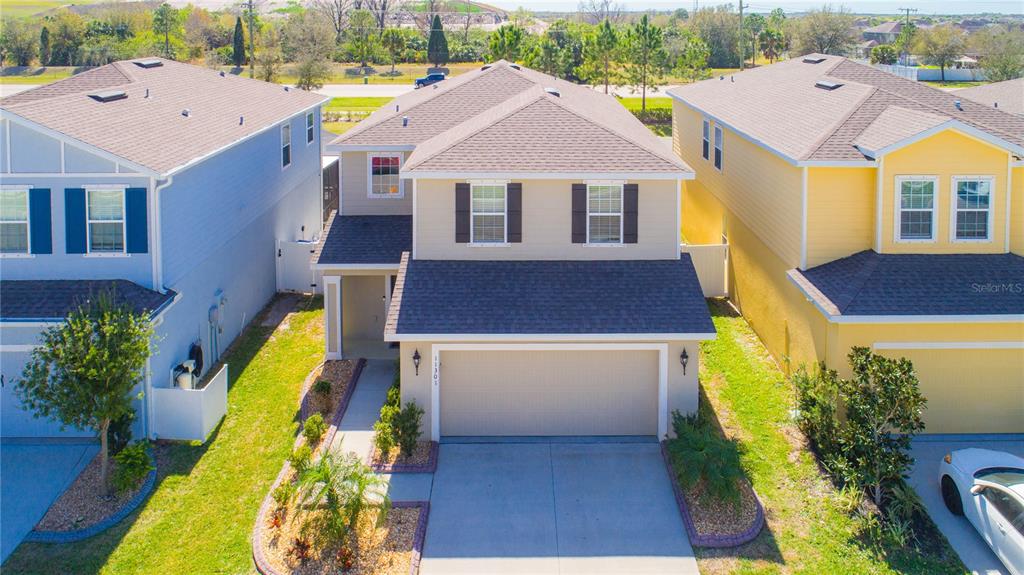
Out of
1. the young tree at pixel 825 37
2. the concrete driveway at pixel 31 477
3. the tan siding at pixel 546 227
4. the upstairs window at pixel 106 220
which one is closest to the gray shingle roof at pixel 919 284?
the tan siding at pixel 546 227

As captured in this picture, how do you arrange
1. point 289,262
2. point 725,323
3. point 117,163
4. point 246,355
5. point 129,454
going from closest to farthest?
1. point 129,454
2. point 117,163
3. point 246,355
4. point 725,323
5. point 289,262

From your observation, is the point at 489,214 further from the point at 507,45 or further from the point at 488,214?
the point at 507,45

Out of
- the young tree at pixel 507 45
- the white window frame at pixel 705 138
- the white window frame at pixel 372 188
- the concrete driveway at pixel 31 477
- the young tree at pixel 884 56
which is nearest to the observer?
the concrete driveway at pixel 31 477

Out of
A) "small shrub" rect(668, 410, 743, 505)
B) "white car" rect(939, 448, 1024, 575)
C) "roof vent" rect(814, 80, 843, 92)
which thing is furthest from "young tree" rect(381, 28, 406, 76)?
"white car" rect(939, 448, 1024, 575)

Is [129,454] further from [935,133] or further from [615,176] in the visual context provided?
[935,133]

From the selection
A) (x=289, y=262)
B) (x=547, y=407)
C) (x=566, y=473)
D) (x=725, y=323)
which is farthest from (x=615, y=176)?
(x=289, y=262)

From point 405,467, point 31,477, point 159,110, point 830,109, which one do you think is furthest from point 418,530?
point 830,109

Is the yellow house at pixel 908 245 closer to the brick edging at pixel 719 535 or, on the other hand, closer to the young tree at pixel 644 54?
the brick edging at pixel 719 535
